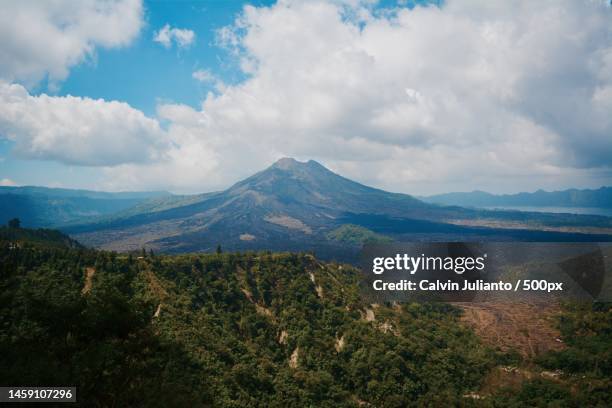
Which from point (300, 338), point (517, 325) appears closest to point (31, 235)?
point (300, 338)

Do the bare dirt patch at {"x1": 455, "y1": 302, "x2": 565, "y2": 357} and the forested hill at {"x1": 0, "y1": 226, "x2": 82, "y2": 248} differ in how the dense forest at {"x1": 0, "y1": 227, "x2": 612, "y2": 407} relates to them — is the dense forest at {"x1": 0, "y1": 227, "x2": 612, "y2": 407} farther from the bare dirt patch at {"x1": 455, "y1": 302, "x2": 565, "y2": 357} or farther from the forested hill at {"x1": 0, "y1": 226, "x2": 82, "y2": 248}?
the forested hill at {"x1": 0, "y1": 226, "x2": 82, "y2": 248}

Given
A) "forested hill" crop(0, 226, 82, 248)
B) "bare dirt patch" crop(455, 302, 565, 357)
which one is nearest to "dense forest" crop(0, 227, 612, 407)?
"bare dirt patch" crop(455, 302, 565, 357)

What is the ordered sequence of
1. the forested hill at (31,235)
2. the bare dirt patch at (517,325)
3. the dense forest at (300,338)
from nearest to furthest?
the dense forest at (300,338)
the bare dirt patch at (517,325)
the forested hill at (31,235)

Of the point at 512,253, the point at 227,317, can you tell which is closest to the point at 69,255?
the point at 227,317

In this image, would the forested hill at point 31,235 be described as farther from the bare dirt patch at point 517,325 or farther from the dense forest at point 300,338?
the bare dirt patch at point 517,325

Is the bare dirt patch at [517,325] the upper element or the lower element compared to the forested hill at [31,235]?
lower

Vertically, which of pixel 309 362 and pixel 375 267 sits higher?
pixel 375 267

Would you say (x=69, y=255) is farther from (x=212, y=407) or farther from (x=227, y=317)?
(x=212, y=407)

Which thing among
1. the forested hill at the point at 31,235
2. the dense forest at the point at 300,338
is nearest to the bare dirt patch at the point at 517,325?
the dense forest at the point at 300,338

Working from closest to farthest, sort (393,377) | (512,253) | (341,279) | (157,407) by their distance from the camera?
(157,407) < (393,377) < (341,279) < (512,253)
